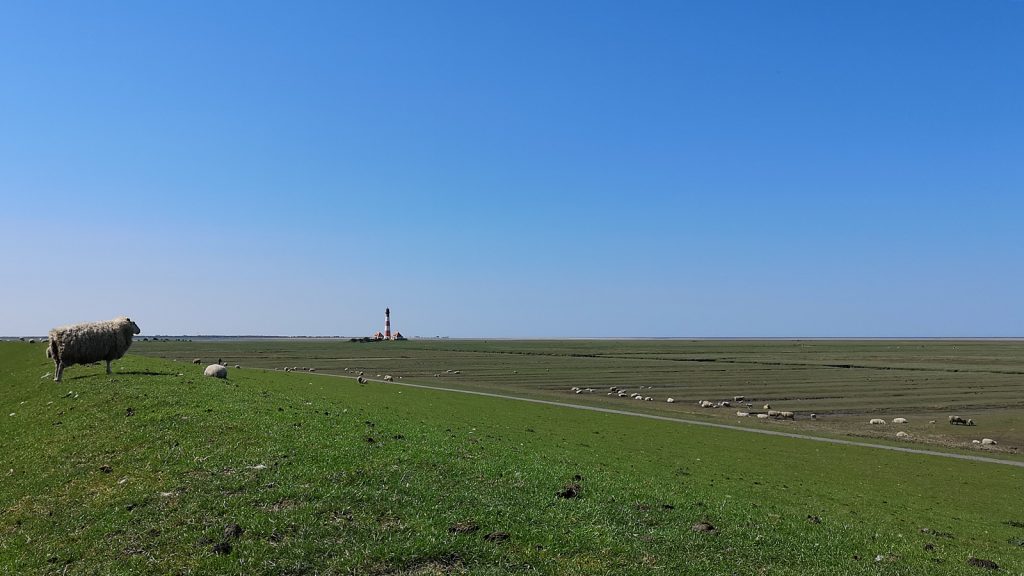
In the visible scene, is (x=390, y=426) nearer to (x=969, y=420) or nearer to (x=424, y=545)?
(x=424, y=545)

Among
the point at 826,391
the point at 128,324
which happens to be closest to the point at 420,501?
the point at 128,324

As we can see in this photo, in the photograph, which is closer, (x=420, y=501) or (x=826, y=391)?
(x=420, y=501)

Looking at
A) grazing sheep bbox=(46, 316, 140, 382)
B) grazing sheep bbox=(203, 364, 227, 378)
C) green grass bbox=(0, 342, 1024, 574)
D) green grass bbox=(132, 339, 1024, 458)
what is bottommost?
green grass bbox=(132, 339, 1024, 458)

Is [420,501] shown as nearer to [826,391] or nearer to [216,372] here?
[216,372]

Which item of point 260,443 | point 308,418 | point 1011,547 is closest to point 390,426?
point 308,418

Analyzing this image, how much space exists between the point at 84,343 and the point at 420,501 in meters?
22.3

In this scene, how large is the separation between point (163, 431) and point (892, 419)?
3415cm

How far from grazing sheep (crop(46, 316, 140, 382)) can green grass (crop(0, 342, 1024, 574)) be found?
23.0 feet

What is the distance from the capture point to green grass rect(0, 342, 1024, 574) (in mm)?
8000

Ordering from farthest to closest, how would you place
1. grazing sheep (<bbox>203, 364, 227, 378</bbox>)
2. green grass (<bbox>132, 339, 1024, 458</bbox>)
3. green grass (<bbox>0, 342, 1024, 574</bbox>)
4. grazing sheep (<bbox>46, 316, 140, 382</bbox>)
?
green grass (<bbox>132, 339, 1024, 458</bbox>) < grazing sheep (<bbox>203, 364, 227, 378</bbox>) < grazing sheep (<bbox>46, 316, 140, 382</bbox>) < green grass (<bbox>0, 342, 1024, 574</bbox>)

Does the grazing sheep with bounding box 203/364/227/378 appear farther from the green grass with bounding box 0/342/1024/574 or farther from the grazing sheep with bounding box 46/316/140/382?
the green grass with bounding box 0/342/1024/574

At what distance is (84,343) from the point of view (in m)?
24.8

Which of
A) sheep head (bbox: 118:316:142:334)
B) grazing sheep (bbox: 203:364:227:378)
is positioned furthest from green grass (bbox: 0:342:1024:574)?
sheep head (bbox: 118:316:142:334)

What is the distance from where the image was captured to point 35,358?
37594 mm
